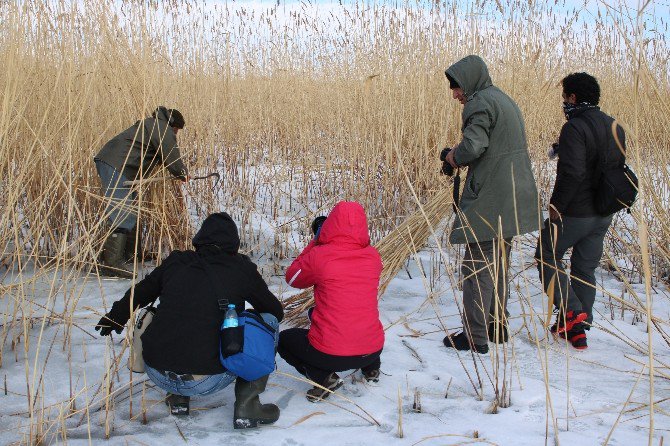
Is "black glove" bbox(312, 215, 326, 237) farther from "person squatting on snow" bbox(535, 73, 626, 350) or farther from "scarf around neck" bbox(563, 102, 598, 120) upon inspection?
"scarf around neck" bbox(563, 102, 598, 120)

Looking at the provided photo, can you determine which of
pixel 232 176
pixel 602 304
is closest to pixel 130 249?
pixel 232 176

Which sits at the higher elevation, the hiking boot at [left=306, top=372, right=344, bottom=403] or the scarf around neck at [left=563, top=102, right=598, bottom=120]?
the scarf around neck at [left=563, top=102, right=598, bottom=120]

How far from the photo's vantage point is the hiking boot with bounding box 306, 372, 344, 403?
7.26 ft

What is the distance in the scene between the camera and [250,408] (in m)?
1.99

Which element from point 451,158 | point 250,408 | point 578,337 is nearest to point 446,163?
point 451,158

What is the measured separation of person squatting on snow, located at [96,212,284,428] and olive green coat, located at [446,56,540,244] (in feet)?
3.46

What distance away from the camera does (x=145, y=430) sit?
1.94 metres

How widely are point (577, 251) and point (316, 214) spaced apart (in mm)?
2030

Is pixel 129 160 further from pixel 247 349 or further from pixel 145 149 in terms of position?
pixel 247 349

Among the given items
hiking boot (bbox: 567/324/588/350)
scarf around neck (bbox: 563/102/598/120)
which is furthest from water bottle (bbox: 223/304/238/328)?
scarf around neck (bbox: 563/102/598/120)

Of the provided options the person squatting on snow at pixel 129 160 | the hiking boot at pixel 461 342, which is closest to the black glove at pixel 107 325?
the person squatting on snow at pixel 129 160

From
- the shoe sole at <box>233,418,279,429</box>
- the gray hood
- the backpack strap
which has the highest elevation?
the gray hood

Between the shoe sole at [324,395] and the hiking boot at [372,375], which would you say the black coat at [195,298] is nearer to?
the shoe sole at [324,395]

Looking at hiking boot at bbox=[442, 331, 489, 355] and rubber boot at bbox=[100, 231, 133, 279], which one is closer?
hiking boot at bbox=[442, 331, 489, 355]
